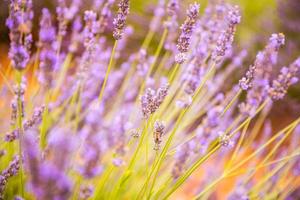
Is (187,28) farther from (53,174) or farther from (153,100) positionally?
(53,174)

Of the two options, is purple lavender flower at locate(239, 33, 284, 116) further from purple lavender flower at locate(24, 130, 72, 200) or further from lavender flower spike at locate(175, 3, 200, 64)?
purple lavender flower at locate(24, 130, 72, 200)

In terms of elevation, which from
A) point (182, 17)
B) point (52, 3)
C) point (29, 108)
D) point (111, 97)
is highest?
point (52, 3)

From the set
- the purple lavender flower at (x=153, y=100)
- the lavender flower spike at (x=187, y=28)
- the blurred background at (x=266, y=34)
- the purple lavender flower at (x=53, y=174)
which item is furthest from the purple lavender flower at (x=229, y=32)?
the blurred background at (x=266, y=34)

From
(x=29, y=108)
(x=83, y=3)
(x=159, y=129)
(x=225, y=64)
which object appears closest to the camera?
(x=159, y=129)

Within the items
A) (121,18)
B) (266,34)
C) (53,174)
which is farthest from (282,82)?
(266,34)

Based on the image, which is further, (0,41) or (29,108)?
(0,41)

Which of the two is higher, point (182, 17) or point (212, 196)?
point (182, 17)

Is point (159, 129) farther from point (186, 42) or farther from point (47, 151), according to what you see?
point (47, 151)

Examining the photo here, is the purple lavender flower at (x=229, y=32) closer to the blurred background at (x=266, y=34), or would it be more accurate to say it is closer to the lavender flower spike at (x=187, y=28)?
the lavender flower spike at (x=187, y=28)

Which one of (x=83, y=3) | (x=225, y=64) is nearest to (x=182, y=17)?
(x=225, y=64)
